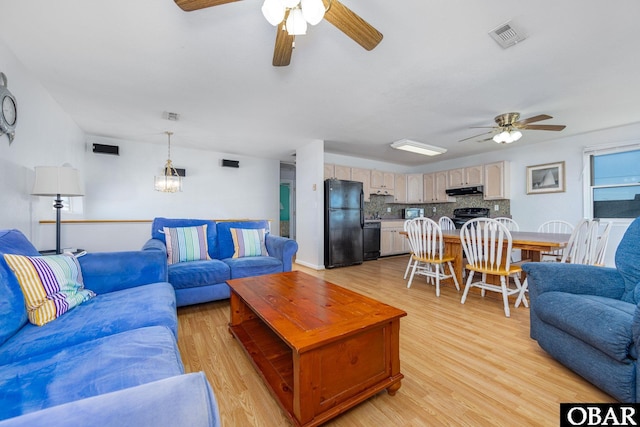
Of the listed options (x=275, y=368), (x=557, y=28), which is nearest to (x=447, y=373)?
(x=275, y=368)

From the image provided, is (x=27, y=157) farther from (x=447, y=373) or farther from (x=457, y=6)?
(x=447, y=373)

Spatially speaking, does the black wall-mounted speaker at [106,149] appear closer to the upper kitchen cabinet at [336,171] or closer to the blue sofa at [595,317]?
the upper kitchen cabinet at [336,171]

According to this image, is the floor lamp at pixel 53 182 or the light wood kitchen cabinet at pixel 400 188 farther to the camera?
the light wood kitchen cabinet at pixel 400 188

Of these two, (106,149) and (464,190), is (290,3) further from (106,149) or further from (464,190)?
(464,190)

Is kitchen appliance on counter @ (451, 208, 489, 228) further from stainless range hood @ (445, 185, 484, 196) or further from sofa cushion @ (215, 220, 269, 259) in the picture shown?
sofa cushion @ (215, 220, 269, 259)

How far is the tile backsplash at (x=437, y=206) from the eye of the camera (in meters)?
5.27

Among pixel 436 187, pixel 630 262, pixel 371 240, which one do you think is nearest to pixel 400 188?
pixel 436 187

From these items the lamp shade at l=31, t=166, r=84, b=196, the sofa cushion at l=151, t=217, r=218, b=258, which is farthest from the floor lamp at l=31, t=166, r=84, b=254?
the sofa cushion at l=151, t=217, r=218, b=258

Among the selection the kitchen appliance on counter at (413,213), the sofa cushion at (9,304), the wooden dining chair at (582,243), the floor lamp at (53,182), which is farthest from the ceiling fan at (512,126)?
the floor lamp at (53,182)

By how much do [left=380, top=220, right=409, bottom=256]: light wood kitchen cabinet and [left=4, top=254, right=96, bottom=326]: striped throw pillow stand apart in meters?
5.06

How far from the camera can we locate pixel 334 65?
2.29 meters

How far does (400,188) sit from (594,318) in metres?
5.27

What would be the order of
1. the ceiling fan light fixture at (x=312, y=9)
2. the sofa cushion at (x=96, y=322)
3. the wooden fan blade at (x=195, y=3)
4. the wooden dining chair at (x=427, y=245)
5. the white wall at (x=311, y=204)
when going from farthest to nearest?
the white wall at (x=311, y=204) → the wooden dining chair at (x=427, y=245) → the wooden fan blade at (x=195, y=3) → the ceiling fan light fixture at (x=312, y=9) → the sofa cushion at (x=96, y=322)

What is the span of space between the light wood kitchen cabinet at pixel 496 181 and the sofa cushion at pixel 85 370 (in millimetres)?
5844
